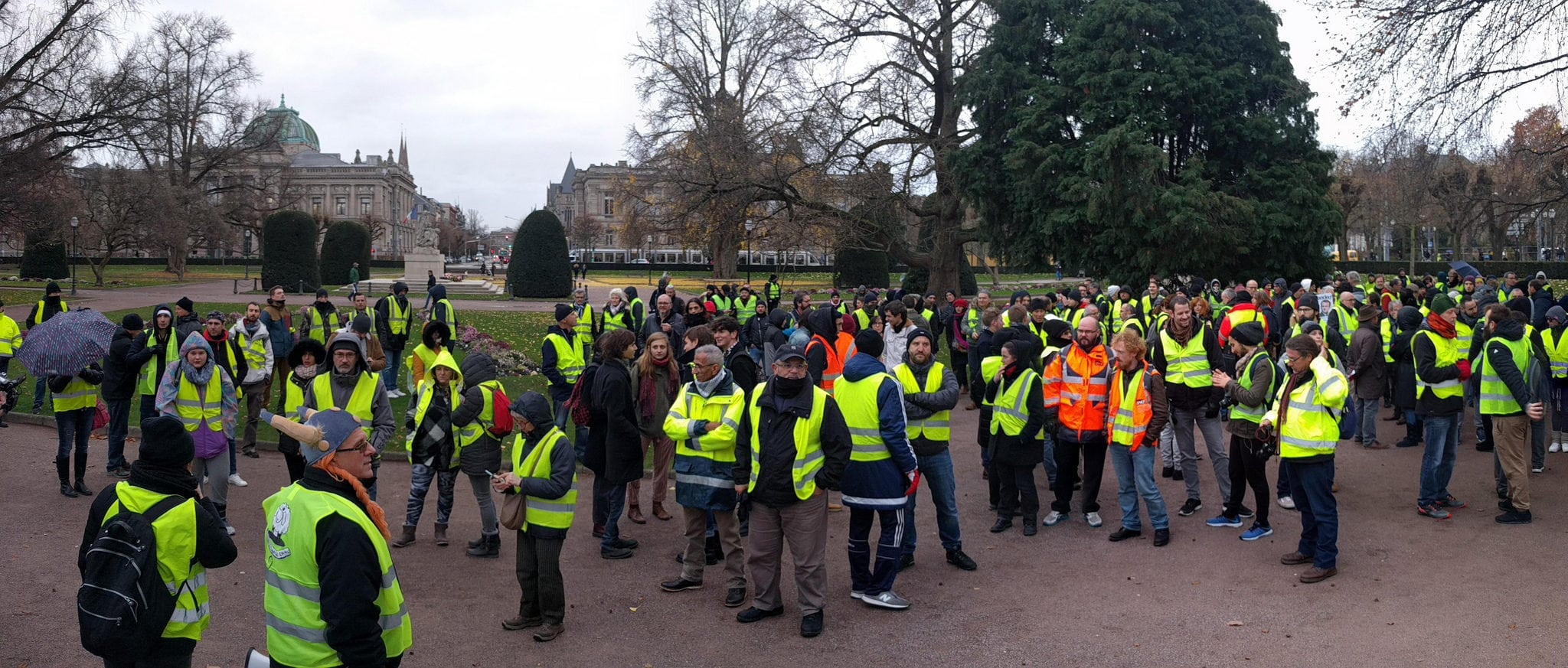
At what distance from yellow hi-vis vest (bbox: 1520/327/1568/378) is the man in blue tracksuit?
8.11 meters

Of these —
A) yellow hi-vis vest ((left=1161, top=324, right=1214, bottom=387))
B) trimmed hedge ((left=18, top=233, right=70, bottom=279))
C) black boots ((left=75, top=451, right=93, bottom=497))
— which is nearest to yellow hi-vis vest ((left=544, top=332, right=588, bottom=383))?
black boots ((left=75, top=451, right=93, bottom=497))

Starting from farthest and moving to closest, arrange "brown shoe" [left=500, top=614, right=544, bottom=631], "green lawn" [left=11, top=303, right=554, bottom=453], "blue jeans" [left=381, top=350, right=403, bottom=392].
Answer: "blue jeans" [left=381, top=350, right=403, bottom=392]
"green lawn" [left=11, top=303, right=554, bottom=453]
"brown shoe" [left=500, top=614, right=544, bottom=631]

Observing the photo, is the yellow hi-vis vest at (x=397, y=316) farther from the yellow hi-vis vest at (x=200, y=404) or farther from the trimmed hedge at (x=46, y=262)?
the trimmed hedge at (x=46, y=262)

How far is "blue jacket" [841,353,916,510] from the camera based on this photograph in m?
6.31

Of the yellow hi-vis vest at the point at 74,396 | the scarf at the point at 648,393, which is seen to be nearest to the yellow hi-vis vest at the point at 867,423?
the scarf at the point at 648,393

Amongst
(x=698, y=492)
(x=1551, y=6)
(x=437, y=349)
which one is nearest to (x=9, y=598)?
(x=437, y=349)

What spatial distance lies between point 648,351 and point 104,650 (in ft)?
14.8

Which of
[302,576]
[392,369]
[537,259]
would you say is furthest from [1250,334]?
[537,259]

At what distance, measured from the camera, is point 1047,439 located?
9945 mm

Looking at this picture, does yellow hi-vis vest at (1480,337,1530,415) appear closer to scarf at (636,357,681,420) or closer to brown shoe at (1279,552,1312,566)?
brown shoe at (1279,552,1312,566)

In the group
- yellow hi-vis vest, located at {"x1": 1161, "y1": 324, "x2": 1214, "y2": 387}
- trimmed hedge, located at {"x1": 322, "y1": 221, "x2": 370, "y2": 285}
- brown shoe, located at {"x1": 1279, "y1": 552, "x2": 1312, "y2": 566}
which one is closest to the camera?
brown shoe, located at {"x1": 1279, "y1": 552, "x2": 1312, "y2": 566}

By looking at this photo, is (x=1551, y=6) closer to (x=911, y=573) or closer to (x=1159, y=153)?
(x=911, y=573)

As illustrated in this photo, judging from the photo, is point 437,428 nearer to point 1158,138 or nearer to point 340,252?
point 1158,138

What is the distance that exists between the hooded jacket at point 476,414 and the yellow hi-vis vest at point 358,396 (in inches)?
25.1
